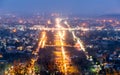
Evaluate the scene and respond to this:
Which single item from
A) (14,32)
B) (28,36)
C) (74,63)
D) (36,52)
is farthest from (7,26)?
(74,63)

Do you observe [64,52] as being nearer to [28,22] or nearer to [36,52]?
[36,52]

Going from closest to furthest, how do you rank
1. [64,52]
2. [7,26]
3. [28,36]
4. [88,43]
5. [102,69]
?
[102,69] < [64,52] < [88,43] < [28,36] < [7,26]

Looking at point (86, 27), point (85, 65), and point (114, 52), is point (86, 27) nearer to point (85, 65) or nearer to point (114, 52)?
point (114, 52)

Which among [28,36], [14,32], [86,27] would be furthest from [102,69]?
[86,27]

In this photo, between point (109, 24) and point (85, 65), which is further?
point (109, 24)

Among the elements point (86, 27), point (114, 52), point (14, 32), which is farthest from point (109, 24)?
point (114, 52)

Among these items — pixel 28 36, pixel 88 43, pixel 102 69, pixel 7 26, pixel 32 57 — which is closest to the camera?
pixel 102 69

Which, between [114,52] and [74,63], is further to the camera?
[114,52]

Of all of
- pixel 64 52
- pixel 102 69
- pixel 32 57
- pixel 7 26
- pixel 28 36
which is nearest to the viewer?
pixel 102 69

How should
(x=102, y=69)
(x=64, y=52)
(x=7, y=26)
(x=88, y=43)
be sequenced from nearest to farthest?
(x=102, y=69) < (x=64, y=52) < (x=88, y=43) < (x=7, y=26)
